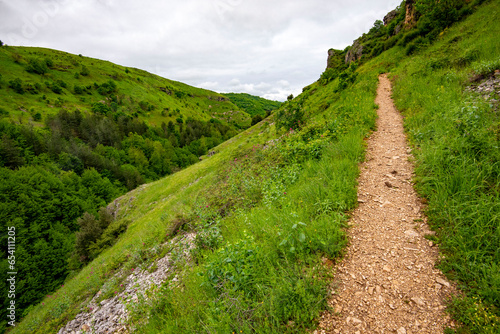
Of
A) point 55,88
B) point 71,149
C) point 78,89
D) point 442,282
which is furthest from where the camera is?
point 78,89

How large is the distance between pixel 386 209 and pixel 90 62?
220655 millimetres

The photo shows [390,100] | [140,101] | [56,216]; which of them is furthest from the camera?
[140,101]

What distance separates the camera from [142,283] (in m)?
8.43

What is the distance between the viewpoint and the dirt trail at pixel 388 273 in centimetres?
282

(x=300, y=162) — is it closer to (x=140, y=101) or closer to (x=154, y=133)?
(x=154, y=133)

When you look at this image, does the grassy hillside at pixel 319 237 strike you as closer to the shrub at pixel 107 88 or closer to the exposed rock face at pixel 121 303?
the exposed rock face at pixel 121 303

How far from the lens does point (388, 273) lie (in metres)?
3.45

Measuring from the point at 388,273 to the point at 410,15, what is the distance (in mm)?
49345

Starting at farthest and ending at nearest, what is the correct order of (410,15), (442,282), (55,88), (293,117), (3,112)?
(55,88) → (3,112) → (410,15) → (293,117) → (442,282)

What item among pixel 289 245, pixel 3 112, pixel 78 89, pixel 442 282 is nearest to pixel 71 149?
pixel 3 112

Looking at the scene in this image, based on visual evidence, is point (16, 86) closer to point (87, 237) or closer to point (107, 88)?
point (107, 88)

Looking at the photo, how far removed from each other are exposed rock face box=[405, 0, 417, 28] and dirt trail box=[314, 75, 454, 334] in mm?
43619

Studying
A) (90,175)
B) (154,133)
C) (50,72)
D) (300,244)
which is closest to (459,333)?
(300,244)

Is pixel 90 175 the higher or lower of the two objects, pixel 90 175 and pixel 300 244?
the higher
